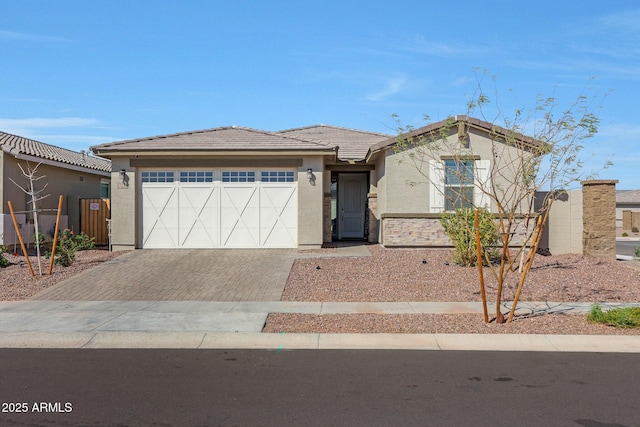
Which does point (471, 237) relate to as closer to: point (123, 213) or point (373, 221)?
point (373, 221)

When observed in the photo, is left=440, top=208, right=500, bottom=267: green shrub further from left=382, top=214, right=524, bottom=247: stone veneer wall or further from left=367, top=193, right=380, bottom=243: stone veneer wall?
left=367, top=193, right=380, bottom=243: stone veneer wall

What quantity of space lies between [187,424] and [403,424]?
6.53 feet

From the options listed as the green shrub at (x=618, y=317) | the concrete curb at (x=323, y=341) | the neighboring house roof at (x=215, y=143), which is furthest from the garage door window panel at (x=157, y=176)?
the green shrub at (x=618, y=317)

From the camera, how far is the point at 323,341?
27.6 feet

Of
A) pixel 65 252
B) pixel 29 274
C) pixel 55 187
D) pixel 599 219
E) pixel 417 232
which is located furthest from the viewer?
pixel 55 187

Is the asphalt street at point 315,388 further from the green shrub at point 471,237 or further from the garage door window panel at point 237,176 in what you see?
the garage door window panel at point 237,176

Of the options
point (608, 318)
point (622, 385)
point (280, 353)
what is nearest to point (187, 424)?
point (280, 353)

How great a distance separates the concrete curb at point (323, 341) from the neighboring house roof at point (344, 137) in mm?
12104

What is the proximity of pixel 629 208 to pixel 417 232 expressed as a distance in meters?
32.0

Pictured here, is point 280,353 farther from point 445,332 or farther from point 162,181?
point 162,181

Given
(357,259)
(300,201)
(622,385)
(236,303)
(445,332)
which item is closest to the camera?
(622,385)

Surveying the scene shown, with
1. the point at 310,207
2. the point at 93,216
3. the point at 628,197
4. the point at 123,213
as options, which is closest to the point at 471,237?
the point at 310,207

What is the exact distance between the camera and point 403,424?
5.19 metres

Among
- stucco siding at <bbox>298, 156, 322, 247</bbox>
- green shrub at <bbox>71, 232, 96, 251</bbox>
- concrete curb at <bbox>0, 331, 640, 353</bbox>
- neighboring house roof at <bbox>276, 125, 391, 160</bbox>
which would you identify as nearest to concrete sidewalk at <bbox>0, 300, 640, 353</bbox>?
concrete curb at <bbox>0, 331, 640, 353</bbox>
